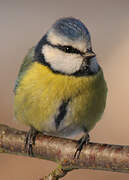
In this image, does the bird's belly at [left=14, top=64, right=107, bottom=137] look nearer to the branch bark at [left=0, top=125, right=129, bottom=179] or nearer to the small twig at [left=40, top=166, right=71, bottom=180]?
the branch bark at [left=0, top=125, right=129, bottom=179]

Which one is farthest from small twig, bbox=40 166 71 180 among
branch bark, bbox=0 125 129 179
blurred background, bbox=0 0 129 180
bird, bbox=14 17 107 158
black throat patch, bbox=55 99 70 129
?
blurred background, bbox=0 0 129 180

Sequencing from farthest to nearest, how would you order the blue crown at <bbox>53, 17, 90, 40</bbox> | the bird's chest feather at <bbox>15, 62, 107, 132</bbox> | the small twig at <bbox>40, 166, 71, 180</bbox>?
1. the bird's chest feather at <bbox>15, 62, 107, 132</bbox>
2. the blue crown at <bbox>53, 17, 90, 40</bbox>
3. the small twig at <bbox>40, 166, 71, 180</bbox>

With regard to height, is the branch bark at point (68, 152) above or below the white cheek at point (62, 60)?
below

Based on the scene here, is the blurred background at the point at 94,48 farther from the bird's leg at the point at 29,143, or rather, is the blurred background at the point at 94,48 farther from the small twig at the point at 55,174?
the small twig at the point at 55,174

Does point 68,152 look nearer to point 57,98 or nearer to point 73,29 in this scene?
point 57,98

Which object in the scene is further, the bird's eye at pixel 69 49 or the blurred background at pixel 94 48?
the blurred background at pixel 94 48

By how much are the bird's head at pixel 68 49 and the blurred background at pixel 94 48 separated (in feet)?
3.44

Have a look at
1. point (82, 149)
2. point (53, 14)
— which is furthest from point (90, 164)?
point (53, 14)

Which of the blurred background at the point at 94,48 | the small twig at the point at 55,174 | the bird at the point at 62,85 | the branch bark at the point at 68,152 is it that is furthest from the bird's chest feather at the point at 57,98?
the blurred background at the point at 94,48

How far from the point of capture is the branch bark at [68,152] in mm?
1593

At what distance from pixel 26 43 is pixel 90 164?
221 centimetres

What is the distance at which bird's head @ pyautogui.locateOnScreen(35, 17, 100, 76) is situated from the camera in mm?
1717

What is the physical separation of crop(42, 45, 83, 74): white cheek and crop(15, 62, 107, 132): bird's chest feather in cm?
4

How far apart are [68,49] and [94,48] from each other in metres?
1.81
